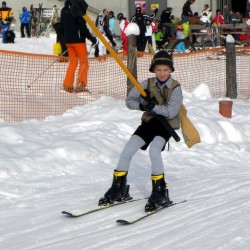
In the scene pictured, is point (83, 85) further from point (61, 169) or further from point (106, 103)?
point (61, 169)

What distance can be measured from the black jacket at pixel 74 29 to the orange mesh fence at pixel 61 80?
0.47 meters

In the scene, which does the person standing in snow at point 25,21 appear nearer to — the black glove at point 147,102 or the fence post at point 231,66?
the fence post at point 231,66

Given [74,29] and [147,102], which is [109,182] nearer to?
[147,102]

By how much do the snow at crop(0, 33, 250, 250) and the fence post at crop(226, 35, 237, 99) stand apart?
62 cm

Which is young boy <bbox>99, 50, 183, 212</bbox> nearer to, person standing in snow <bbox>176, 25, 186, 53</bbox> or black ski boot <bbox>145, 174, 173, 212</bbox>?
black ski boot <bbox>145, 174, 173, 212</bbox>

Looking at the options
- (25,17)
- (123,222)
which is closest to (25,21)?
(25,17)

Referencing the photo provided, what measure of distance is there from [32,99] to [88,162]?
157 inches

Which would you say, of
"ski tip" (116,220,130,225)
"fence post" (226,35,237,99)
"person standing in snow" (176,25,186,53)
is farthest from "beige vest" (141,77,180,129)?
"person standing in snow" (176,25,186,53)

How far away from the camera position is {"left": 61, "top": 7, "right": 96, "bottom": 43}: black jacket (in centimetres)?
1335

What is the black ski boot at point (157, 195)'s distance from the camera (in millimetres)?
6258

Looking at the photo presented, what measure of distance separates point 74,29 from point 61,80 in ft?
3.20

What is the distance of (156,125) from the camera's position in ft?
21.0

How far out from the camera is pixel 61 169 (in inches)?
319

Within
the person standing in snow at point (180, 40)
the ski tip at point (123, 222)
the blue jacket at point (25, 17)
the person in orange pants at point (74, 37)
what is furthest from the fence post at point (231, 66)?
the blue jacket at point (25, 17)
